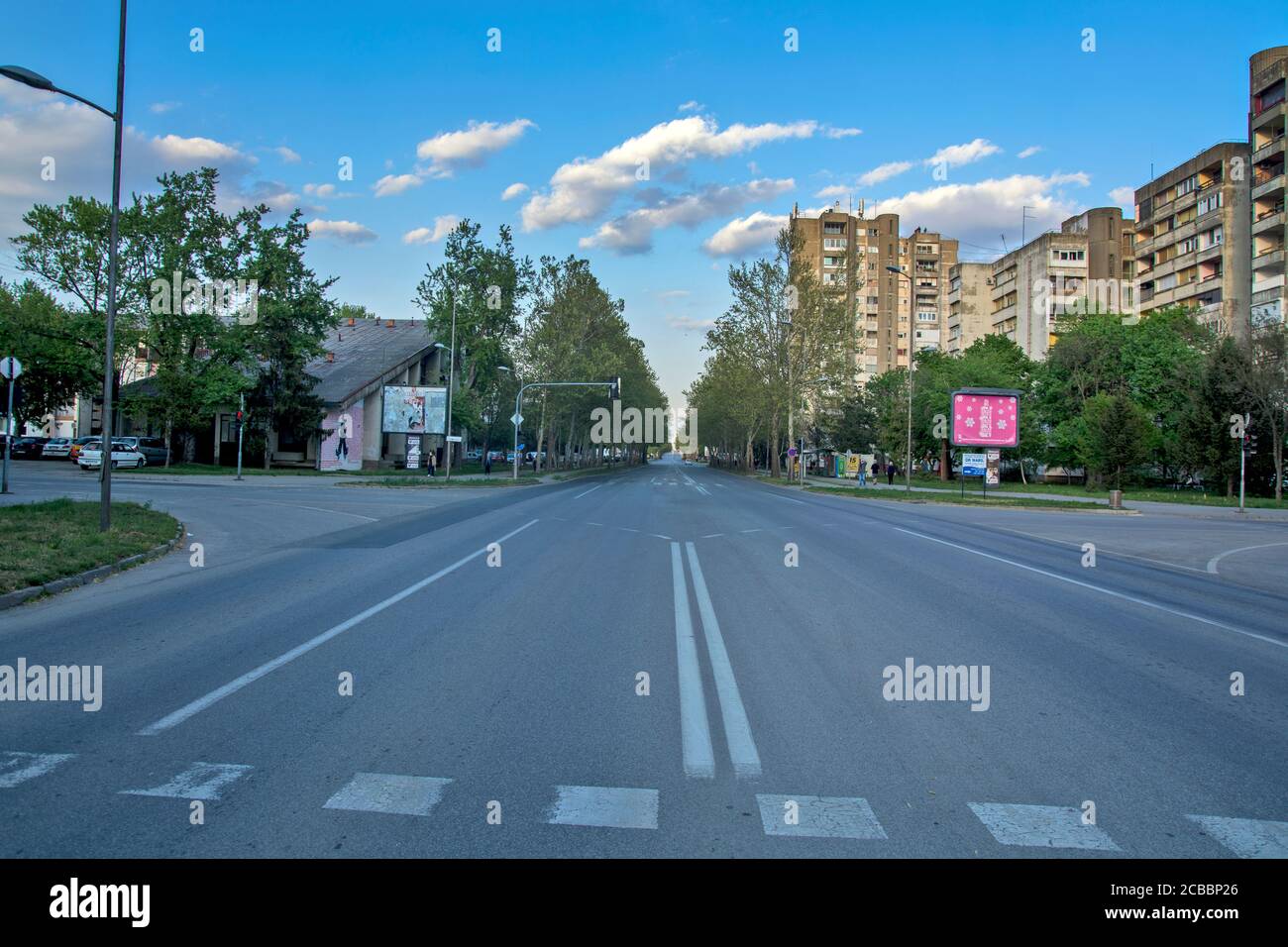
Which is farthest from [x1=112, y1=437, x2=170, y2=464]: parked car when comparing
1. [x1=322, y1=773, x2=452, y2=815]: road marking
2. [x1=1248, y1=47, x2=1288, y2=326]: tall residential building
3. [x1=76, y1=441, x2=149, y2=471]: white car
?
[x1=1248, y1=47, x2=1288, y2=326]: tall residential building

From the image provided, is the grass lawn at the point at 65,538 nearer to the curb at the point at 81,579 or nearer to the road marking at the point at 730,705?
the curb at the point at 81,579

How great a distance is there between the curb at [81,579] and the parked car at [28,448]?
164 ft

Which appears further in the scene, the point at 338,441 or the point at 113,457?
the point at 338,441

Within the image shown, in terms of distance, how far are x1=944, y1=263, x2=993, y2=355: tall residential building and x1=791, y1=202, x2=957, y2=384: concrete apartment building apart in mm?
8194

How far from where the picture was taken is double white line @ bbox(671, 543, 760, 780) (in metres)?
4.52

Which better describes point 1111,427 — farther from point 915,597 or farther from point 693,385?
point 693,385

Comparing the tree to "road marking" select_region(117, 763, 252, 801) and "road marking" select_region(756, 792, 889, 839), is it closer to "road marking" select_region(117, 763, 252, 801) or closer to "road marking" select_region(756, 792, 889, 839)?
"road marking" select_region(756, 792, 889, 839)

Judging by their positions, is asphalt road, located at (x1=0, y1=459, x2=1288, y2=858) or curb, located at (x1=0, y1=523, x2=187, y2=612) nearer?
asphalt road, located at (x1=0, y1=459, x2=1288, y2=858)

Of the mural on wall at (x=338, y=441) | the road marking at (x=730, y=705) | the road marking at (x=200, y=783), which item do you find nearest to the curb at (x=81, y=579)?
the road marking at (x=200, y=783)

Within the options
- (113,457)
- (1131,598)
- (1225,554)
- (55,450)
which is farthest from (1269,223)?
(55,450)

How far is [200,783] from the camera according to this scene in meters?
4.13

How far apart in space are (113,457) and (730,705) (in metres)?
46.6

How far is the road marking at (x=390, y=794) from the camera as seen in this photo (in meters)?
3.85

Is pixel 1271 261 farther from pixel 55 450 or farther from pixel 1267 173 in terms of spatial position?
pixel 55 450
